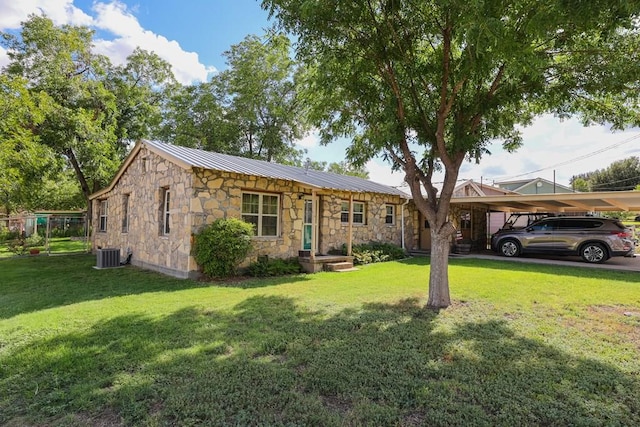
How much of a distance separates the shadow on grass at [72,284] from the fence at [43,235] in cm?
571

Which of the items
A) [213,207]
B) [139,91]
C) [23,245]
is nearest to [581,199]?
[213,207]

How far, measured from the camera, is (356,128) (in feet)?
24.3

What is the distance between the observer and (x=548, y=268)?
10633 mm

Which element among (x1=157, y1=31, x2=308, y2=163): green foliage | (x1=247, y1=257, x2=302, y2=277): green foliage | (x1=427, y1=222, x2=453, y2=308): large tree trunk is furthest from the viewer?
(x1=157, y1=31, x2=308, y2=163): green foliage

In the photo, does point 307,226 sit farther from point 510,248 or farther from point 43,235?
point 43,235

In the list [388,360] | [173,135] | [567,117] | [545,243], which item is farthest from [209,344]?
[173,135]

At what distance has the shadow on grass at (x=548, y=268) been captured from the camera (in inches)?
361

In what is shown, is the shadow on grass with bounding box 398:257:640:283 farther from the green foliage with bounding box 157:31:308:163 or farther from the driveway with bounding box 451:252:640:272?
the green foliage with bounding box 157:31:308:163

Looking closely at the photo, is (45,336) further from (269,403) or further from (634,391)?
(634,391)

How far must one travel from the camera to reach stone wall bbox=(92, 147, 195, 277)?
354 inches

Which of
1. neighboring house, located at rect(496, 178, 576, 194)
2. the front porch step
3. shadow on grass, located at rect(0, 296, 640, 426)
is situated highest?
neighboring house, located at rect(496, 178, 576, 194)

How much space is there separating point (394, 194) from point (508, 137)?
24.7 feet

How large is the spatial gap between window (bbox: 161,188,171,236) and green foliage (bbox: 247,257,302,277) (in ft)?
9.48

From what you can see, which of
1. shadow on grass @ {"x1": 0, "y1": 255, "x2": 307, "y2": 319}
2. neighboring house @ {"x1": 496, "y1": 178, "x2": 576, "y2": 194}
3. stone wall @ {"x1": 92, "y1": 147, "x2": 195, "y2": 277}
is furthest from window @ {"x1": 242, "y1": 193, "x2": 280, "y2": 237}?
neighboring house @ {"x1": 496, "y1": 178, "x2": 576, "y2": 194}
